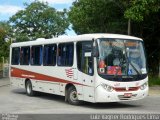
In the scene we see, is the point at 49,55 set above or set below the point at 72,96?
above

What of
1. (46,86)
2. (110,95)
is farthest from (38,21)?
(110,95)

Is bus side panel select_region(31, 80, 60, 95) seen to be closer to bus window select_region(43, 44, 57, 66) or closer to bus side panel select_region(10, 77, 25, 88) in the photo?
bus window select_region(43, 44, 57, 66)

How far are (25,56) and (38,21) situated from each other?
3689 cm

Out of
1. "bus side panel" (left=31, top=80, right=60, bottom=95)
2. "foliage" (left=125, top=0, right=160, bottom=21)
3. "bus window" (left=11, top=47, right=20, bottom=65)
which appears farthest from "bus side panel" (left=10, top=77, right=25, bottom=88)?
"foliage" (left=125, top=0, right=160, bottom=21)

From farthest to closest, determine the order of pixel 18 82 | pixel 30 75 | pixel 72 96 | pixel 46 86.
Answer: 1. pixel 18 82
2. pixel 30 75
3. pixel 46 86
4. pixel 72 96

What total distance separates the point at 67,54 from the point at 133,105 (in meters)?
3.39

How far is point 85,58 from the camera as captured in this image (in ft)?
58.0

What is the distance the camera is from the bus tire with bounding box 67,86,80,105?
18.3 meters

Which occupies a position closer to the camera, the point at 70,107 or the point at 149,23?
the point at 70,107

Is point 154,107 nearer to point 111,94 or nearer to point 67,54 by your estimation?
point 111,94

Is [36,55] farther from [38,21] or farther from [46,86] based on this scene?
[38,21]

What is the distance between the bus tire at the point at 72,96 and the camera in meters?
A: 18.3

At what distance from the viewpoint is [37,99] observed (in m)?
21.3

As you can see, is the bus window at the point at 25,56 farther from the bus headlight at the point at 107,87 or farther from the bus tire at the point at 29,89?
the bus headlight at the point at 107,87
